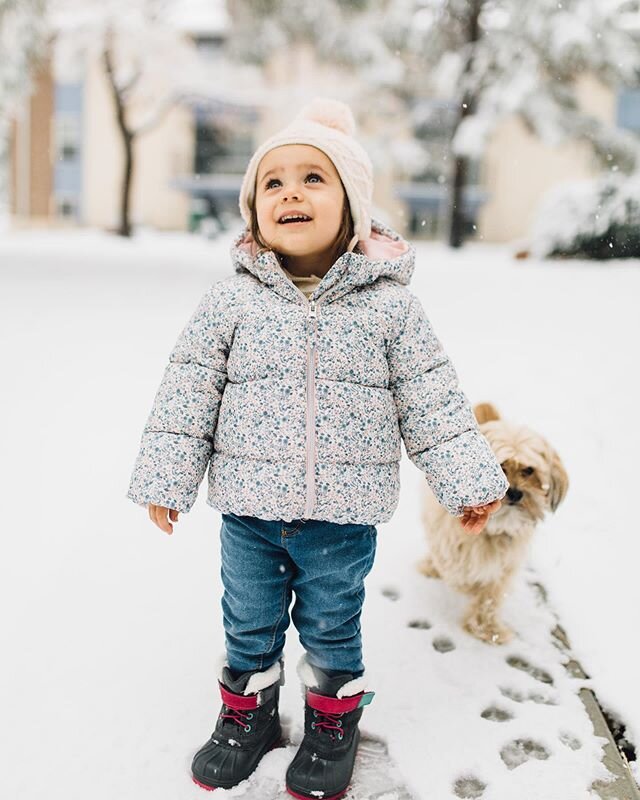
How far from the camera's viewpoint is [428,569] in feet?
9.61

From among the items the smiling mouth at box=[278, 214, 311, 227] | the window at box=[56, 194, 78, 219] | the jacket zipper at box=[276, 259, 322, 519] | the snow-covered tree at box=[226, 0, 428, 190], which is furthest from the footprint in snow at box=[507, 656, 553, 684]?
the window at box=[56, 194, 78, 219]

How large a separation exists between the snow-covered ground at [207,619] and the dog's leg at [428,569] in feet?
0.12

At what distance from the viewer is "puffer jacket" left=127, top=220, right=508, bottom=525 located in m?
1.77

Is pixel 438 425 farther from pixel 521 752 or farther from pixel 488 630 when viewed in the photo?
pixel 488 630

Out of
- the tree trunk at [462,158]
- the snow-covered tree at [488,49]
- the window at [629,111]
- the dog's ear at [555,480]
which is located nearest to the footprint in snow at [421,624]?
the dog's ear at [555,480]

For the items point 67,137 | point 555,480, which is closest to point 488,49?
point 555,480

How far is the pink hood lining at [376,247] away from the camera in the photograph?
195 cm

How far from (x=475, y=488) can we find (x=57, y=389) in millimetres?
3381

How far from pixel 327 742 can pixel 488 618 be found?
87cm

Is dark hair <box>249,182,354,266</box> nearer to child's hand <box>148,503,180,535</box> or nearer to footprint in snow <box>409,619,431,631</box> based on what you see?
child's hand <box>148,503,180,535</box>

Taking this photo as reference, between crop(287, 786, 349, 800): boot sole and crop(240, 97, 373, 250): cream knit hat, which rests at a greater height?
crop(240, 97, 373, 250): cream knit hat

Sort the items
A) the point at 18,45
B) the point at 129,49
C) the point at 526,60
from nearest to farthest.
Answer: the point at 18,45 < the point at 526,60 < the point at 129,49

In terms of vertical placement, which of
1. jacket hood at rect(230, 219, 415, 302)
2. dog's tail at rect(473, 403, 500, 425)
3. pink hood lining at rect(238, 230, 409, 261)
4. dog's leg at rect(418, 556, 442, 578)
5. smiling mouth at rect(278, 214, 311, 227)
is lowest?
dog's leg at rect(418, 556, 442, 578)

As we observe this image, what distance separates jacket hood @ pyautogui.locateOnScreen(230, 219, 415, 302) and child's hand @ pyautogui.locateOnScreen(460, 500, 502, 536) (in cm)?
59
